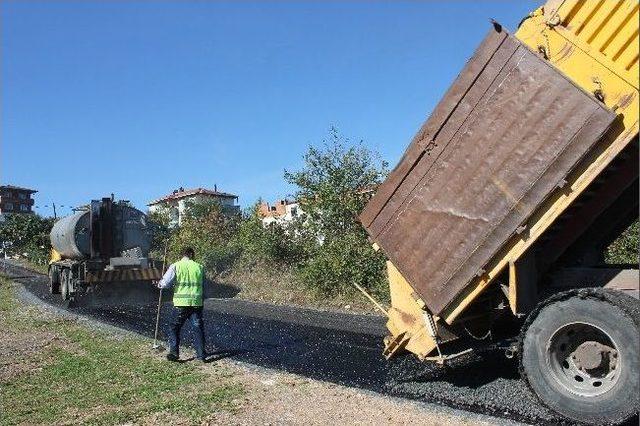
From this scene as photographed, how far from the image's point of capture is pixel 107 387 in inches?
235

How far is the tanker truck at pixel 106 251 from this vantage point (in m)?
15.0

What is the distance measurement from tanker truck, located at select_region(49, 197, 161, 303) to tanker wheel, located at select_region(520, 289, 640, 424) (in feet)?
41.5

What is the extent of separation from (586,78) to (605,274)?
1716mm

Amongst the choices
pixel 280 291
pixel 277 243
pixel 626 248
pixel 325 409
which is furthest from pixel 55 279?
pixel 626 248

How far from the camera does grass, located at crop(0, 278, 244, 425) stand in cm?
505

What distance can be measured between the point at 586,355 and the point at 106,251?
14420 mm

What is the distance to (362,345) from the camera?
7.81m

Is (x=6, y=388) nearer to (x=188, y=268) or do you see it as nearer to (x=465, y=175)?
(x=188, y=268)

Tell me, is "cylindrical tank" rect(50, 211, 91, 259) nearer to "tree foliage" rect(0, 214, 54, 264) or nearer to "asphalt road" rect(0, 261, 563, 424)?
"asphalt road" rect(0, 261, 563, 424)

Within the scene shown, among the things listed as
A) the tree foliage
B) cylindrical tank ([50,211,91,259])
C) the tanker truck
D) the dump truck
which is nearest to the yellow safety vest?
the dump truck

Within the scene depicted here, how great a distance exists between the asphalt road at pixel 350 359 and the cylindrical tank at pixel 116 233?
3520mm

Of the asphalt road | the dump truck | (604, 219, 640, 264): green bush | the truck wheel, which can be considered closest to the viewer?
the dump truck

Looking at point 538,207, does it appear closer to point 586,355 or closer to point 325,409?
point 586,355

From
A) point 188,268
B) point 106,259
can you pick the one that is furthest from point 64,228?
point 188,268
